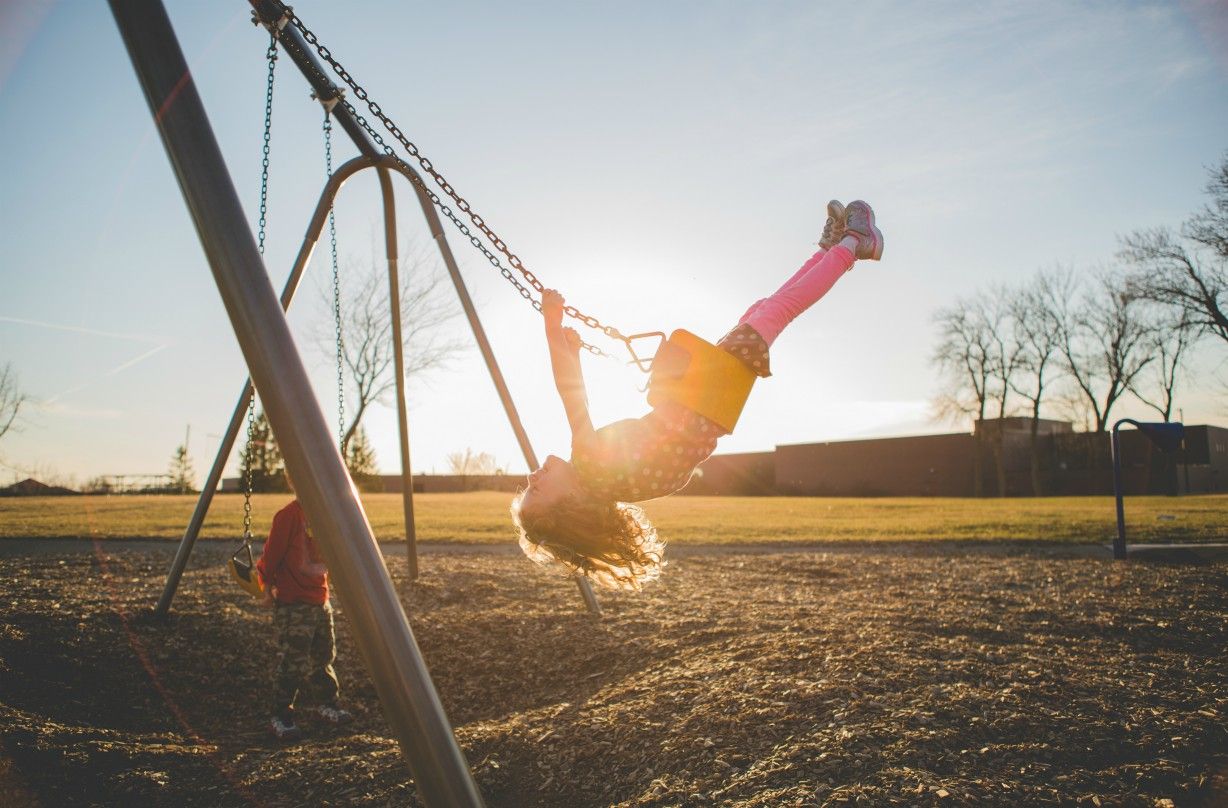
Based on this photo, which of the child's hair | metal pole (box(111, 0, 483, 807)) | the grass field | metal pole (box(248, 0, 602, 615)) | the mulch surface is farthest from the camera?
the grass field

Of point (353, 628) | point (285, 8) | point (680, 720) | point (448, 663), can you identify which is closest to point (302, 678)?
point (448, 663)

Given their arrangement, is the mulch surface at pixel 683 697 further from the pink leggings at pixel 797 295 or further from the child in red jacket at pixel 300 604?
the pink leggings at pixel 797 295

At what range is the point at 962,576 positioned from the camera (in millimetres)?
7852

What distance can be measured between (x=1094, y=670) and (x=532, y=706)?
306 centimetres

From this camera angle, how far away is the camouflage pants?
4.27m

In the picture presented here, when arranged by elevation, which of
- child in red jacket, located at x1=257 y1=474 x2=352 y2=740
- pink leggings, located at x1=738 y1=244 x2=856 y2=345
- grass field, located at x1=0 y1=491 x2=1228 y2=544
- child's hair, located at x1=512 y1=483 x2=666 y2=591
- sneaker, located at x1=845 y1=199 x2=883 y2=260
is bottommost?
grass field, located at x1=0 y1=491 x2=1228 y2=544

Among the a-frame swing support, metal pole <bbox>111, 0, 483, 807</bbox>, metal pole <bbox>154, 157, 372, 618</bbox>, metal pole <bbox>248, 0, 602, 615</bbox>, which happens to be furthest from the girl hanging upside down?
metal pole <bbox>154, 157, 372, 618</bbox>

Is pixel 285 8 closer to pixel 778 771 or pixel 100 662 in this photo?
pixel 778 771

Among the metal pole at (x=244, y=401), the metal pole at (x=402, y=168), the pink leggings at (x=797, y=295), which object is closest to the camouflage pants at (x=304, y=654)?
the metal pole at (x=244, y=401)

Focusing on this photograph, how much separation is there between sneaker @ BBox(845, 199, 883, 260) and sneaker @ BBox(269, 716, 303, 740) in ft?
12.9

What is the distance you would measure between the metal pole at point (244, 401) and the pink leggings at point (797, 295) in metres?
3.29

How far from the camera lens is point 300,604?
442cm

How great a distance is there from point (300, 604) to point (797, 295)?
340cm

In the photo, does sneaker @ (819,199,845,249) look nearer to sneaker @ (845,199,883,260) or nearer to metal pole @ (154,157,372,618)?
sneaker @ (845,199,883,260)
